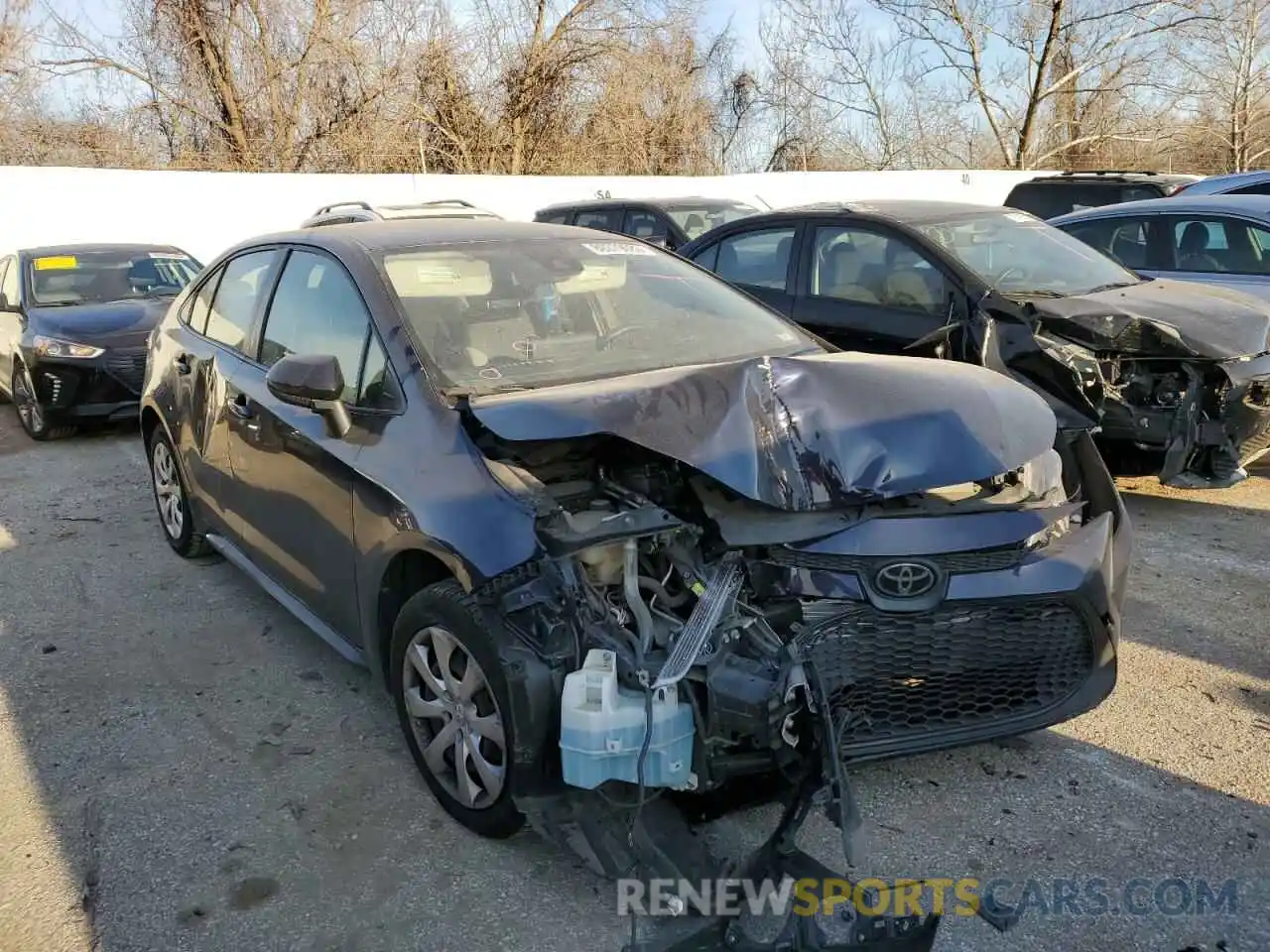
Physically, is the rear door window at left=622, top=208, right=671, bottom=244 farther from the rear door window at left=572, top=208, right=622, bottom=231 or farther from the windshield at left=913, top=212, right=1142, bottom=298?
the windshield at left=913, top=212, right=1142, bottom=298

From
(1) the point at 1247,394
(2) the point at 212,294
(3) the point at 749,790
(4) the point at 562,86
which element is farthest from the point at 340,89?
(3) the point at 749,790

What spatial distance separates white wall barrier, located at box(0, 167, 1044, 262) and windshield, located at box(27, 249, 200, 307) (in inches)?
251

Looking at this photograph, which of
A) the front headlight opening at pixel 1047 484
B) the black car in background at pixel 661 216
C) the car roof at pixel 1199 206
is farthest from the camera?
the black car in background at pixel 661 216

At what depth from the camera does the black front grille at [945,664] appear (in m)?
2.70

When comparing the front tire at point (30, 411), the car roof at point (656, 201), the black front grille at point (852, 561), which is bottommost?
the front tire at point (30, 411)

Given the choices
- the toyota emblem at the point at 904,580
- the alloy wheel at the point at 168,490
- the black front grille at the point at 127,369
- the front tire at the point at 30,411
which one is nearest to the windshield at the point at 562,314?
the toyota emblem at the point at 904,580

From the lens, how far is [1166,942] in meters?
2.50

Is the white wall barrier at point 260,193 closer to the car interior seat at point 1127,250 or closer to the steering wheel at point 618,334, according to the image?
the car interior seat at point 1127,250

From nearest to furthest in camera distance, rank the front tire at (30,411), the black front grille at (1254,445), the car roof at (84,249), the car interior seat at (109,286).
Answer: the black front grille at (1254,445) < the front tire at (30,411) < the car interior seat at (109,286) < the car roof at (84,249)

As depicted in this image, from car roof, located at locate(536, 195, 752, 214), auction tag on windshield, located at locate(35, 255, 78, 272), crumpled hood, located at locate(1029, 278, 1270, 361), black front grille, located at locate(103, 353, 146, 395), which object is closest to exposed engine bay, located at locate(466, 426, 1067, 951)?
crumpled hood, located at locate(1029, 278, 1270, 361)

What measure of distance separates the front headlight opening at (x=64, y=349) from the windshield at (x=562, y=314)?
5359 millimetres

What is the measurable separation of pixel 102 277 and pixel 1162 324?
8398 mm

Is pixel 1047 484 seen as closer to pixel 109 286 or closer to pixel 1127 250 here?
pixel 1127 250

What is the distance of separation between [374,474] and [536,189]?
16.4m
